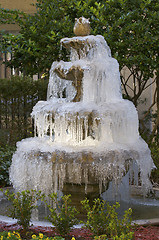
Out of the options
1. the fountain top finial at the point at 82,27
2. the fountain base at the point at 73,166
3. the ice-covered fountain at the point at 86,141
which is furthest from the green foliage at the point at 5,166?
the fountain top finial at the point at 82,27

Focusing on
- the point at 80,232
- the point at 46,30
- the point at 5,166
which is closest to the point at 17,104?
the point at 46,30

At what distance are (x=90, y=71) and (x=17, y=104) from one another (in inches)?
153

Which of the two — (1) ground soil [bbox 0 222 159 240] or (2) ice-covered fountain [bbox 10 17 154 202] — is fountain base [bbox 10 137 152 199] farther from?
(1) ground soil [bbox 0 222 159 240]

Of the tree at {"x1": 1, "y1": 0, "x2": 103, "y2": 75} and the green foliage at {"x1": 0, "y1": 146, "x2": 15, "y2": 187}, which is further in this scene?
the tree at {"x1": 1, "y1": 0, "x2": 103, "y2": 75}

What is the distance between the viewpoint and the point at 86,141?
3.92 metres

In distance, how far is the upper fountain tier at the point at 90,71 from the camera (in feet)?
13.5

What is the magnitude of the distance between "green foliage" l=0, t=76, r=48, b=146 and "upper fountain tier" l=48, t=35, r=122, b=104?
10.6 feet

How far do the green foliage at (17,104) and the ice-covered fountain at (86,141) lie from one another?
3316 mm

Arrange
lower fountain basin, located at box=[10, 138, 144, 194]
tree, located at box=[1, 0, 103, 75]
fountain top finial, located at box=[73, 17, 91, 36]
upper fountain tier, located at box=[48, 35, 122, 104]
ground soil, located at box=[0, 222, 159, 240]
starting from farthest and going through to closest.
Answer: tree, located at box=[1, 0, 103, 75] < fountain top finial, located at box=[73, 17, 91, 36] < upper fountain tier, located at box=[48, 35, 122, 104] < lower fountain basin, located at box=[10, 138, 144, 194] < ground soil, located at box=[0, 222, 159, 240]

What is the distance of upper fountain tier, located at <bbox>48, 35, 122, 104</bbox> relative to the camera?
412 cm

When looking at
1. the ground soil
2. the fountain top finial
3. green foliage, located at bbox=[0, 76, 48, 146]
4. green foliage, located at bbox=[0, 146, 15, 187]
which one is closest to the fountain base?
the ground soil

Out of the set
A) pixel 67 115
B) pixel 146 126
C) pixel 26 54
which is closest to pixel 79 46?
pixel 67 115

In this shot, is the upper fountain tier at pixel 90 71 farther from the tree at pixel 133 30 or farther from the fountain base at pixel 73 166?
the tree at pixel 133 30

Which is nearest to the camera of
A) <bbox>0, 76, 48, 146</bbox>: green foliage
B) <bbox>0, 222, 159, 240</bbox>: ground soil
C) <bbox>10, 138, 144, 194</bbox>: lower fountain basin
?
<bbox>0, 222, 159, 240</bbox>: ground soil
